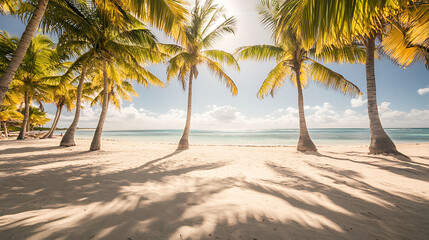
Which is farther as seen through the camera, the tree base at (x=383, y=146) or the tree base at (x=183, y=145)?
the tree base at (x=183, y=145)

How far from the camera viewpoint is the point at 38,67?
11.2 meters

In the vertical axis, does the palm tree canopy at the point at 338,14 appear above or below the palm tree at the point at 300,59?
below

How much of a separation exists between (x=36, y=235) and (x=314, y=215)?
270 centimetres

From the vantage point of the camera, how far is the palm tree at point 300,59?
7582 millimetres

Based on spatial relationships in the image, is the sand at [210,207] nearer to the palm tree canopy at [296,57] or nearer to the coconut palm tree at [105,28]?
the coconut palm tree at [105,28]

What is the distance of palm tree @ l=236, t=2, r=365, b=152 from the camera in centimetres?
758

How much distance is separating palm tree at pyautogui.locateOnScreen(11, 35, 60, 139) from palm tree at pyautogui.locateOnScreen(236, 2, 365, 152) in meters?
13.9

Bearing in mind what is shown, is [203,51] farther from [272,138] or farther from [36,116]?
[36,116]

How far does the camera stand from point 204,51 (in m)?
8.86

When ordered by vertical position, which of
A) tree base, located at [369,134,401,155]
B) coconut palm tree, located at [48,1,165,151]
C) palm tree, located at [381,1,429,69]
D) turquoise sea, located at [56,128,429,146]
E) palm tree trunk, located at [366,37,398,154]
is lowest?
turquoise sea, located at [56,128,429,146]

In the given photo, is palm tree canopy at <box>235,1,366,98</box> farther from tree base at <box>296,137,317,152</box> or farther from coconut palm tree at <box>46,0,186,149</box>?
coconut palm tree at <box>46,0,186,149</box>

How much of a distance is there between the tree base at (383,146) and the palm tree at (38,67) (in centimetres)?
1875

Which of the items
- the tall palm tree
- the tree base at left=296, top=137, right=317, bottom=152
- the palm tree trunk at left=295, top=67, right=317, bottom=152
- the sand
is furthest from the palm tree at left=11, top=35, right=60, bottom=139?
the tree base at left=296, top=137, right=317, bottom=152

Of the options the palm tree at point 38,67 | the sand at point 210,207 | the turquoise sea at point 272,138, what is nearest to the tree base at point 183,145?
the sand at point 210,207
